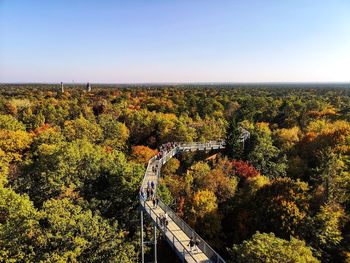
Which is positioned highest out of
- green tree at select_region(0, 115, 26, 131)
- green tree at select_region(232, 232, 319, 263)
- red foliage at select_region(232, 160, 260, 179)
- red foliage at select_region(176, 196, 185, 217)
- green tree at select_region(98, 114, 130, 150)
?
green tree at select_region(0, 115, 26, 131)

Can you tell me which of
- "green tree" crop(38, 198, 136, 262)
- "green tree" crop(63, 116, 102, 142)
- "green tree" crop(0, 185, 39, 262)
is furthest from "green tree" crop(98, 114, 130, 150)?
"green tree" crop(0, 185, 39, 262)

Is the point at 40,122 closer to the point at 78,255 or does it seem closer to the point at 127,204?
Answer: the point at 127,204

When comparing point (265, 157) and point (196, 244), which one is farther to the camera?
→ point (265, 157)

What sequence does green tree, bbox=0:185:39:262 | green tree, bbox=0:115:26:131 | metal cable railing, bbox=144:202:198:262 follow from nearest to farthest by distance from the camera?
metal cable railing, bbox=144:202:198:262 < green tree, bbox=0:185:39:262 < green tree, bbox=0:115:26:131

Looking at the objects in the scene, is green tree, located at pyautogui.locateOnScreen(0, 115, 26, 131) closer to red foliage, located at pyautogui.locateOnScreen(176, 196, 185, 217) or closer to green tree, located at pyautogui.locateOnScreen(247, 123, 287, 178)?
red foliage, located at pyautogui.locateOnScreen(176, 196, 185, 217)

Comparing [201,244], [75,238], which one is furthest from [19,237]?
[201,244]

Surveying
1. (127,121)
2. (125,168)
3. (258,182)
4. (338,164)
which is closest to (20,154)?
(125,168)

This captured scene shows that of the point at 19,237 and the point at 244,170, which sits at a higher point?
the point at 19,237

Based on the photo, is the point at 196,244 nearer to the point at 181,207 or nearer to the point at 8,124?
the point at 181,207
